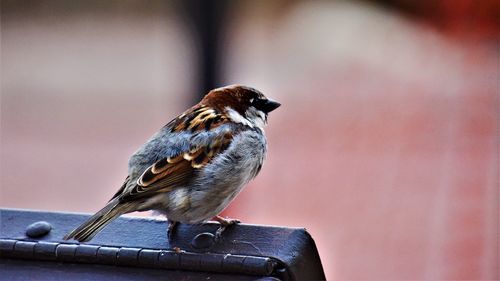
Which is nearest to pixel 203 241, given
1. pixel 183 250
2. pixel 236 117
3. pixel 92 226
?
pixel 183 250

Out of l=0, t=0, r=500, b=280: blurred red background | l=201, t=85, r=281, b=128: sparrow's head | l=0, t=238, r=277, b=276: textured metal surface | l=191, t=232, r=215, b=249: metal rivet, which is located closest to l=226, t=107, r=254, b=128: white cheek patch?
l=201, t=85, r=281, b=128: sparrow's head

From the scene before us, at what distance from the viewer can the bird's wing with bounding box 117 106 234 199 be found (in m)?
1.98

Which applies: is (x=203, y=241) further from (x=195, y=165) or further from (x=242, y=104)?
(x=242, y=104)

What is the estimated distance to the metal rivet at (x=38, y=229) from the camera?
146cm

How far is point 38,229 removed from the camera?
1.47 m

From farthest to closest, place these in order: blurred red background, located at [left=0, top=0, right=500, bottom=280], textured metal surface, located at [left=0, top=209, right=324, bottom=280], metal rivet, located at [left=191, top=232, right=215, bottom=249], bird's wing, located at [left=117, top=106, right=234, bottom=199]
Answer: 1. blurred red background, located at [left=0, top=0, right=500, bottom=280]
2. bird's wing, located at [left=117, top=106, right=234, bottom=199]
3. metal rivet, located at [left=191, top=232, right=215, bottom=249]
4. textured metal surface, located at [left=0, top=209, right=324, bottom=280]

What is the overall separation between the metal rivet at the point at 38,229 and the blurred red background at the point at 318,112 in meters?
2.11

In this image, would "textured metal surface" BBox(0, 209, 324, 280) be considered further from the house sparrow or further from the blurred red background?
the blurred red background

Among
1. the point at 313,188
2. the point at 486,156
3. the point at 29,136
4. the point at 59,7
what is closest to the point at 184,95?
the point at 29,136

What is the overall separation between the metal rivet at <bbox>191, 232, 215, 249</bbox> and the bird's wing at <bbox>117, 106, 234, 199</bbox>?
438 millimetres

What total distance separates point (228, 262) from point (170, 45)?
521 cm

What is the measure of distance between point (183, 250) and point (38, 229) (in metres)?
0.22

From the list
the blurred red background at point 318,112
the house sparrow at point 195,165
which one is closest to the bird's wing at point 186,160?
the house sparrow at point 195,165

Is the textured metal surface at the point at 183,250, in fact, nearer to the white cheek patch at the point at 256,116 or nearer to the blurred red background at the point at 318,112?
the white cheek patch at the point at 256,116
